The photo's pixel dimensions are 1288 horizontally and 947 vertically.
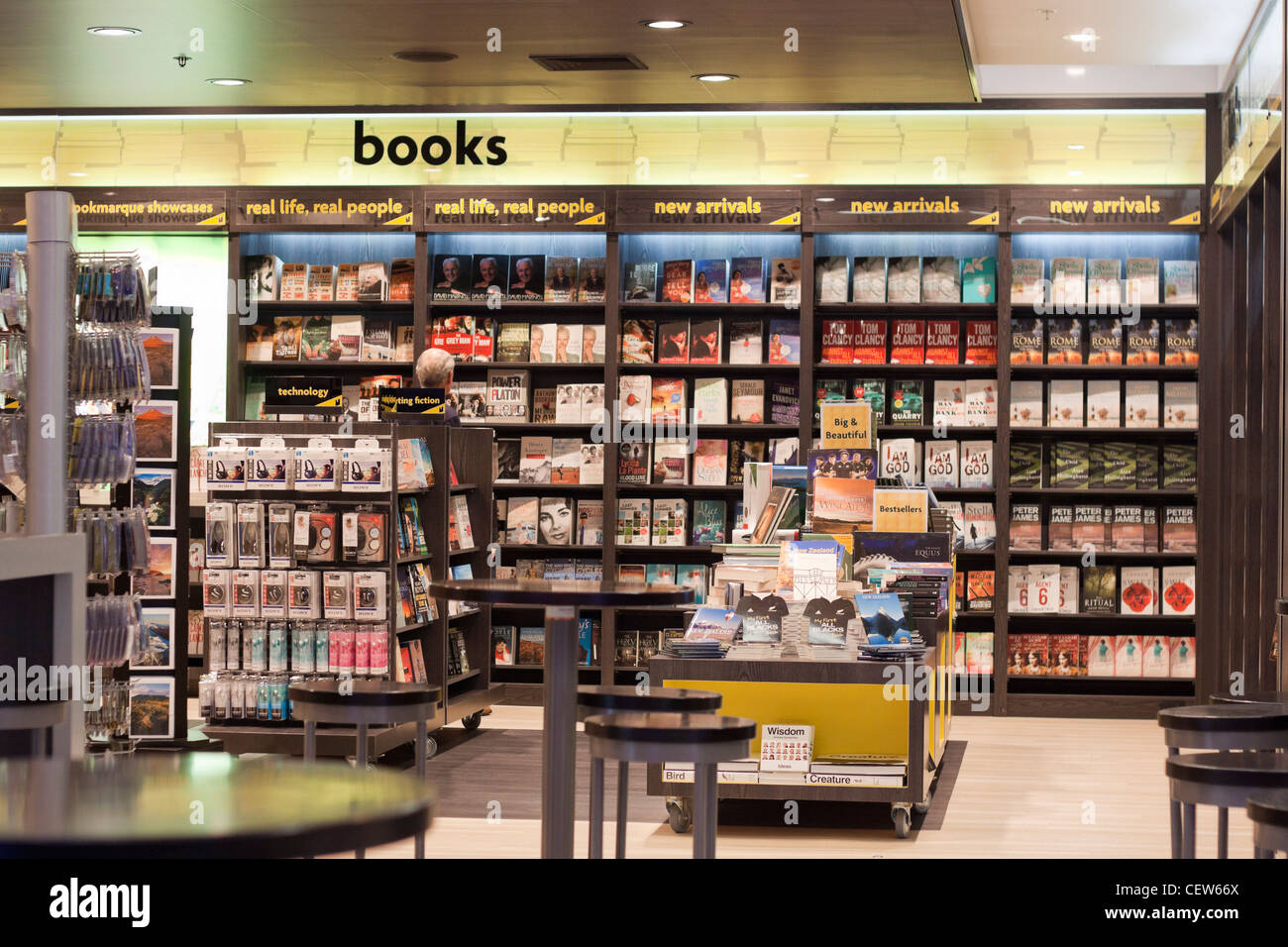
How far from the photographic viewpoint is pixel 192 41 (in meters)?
7.04

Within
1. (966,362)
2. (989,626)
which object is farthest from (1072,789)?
(966,362)

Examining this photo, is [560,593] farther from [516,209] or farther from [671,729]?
[516,209]

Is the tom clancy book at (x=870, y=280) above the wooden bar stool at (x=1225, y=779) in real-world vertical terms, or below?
above

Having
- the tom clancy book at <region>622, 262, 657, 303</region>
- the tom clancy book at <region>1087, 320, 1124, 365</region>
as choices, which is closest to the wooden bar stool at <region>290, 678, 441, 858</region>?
the tom clancy book at <region>622, 262, 657, 303</region>

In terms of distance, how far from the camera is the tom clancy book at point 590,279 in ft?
28.8

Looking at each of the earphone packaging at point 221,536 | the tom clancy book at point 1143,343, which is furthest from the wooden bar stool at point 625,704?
the tom clancy book at point 1143,343

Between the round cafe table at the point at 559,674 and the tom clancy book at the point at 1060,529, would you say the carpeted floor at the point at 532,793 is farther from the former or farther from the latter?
the round cafe table at the point at 559,674

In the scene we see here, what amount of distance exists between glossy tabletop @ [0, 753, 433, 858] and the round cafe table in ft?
4.73

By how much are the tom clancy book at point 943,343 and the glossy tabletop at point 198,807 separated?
6868mm

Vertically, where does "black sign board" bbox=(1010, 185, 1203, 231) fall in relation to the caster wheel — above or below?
above

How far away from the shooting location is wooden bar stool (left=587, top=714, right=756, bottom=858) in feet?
10.6

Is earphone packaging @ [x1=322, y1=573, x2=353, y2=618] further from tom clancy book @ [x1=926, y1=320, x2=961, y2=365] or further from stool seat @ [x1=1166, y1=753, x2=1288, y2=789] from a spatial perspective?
stool seat @ [x1=1166, y1=753, x2=1288, y2=789]
